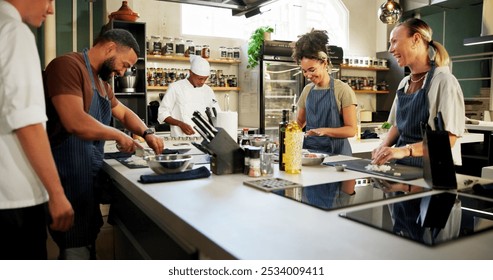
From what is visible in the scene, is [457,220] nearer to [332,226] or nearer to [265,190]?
[332,226]

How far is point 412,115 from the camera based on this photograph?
186cm

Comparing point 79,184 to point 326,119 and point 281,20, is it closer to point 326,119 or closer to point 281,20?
point 326,119

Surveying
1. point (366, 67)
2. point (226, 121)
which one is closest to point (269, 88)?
point (366, 67)

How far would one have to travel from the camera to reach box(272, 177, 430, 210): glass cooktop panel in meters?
1.18

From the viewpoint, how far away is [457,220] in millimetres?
1017

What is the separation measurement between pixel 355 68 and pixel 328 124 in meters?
4.61

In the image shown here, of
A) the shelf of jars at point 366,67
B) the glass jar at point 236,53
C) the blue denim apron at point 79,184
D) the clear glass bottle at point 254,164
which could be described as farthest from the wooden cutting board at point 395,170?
the shelf of jars at point 366,67

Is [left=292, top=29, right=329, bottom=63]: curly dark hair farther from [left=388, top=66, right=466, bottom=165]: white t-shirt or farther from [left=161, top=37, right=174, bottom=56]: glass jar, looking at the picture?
[left=161, top=37, right=174, bottom=56]: glass jar

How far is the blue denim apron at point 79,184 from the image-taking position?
1.69 metres

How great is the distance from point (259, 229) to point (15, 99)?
2.50ft

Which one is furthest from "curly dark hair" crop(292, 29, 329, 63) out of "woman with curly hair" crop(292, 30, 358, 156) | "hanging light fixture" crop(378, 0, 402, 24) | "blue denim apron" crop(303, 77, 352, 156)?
"hanging light fixture" crop(378, 0, 402, 24)

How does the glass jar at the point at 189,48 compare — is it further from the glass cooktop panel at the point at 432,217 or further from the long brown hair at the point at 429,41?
the glass cooktop panel at the point at 432,217

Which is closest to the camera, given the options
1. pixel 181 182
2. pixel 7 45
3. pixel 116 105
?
pixel 7 45

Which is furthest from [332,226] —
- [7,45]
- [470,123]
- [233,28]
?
[233,28]
